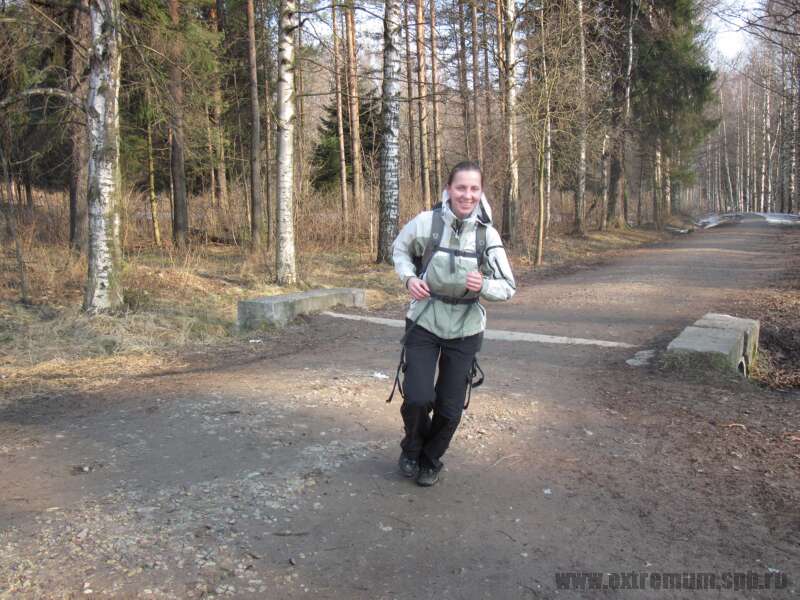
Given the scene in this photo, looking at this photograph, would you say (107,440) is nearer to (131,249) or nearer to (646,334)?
(646,334)

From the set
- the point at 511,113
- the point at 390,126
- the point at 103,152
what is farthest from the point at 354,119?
the point at 103,152

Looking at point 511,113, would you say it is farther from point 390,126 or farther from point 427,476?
point 427,476

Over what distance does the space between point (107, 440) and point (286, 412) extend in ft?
4.39

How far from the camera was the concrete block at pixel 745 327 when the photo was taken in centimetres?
789

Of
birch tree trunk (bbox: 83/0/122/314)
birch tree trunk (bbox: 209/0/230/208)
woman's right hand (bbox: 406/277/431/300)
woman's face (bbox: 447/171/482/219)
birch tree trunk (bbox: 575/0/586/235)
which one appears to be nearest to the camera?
woman's right hand (bbox: 406/277/431/300)

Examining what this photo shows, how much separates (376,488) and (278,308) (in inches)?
223

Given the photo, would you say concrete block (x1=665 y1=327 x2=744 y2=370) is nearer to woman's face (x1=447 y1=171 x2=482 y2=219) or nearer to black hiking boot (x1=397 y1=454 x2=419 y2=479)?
black hiking boot (x1=397 y1=454 x2=419 y2=479)

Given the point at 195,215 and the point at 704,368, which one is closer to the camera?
the point at 704,368

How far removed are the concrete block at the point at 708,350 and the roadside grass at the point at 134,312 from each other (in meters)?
5.28

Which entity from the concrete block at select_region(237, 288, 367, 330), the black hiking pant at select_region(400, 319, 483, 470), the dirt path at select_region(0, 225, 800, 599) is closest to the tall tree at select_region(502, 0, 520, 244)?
the concrete block at select_region(237, 288, 367, 330)

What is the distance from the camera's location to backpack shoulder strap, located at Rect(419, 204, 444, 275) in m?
3.59

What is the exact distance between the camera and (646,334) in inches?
347

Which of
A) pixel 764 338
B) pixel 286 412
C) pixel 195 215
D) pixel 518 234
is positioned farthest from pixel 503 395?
pixel 195 215

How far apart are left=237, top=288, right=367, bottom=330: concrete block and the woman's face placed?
593cm
